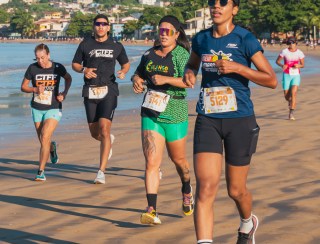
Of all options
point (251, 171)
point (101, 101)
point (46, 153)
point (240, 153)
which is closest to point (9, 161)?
point (46, 153)

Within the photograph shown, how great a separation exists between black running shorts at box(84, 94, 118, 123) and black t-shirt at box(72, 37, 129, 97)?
0.32ft

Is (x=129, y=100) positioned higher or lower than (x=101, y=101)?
lower

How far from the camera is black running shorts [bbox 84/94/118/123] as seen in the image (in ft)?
32.1

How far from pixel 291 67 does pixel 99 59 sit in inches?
281

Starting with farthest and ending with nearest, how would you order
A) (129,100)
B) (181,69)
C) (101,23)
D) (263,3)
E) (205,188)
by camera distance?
(263,3) < (129,100) < (101,23) < (181,69) < (205,188)

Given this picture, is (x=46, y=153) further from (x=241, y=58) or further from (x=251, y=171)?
(x=241, y=58)

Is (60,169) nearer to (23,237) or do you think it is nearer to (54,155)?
(54,155)

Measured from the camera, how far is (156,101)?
7617 millimetres

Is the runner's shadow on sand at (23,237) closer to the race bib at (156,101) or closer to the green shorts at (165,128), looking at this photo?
the green shorts at (165,128)

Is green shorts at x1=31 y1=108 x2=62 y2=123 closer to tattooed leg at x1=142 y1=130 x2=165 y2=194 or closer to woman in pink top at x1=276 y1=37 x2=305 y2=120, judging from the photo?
tattooed leg at x1=142 y1=130 x2=165 y2=194

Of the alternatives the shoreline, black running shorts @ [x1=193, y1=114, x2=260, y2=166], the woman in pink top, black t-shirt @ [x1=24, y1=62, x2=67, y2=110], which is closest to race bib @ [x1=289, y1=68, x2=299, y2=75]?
the woman in pink top

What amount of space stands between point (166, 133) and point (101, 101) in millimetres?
2260

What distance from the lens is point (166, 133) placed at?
25.1ft

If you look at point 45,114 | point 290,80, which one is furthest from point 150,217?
point 290,80
